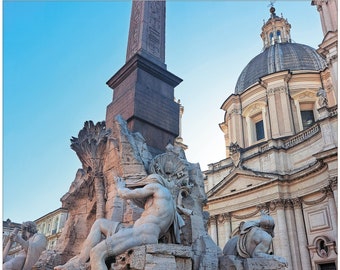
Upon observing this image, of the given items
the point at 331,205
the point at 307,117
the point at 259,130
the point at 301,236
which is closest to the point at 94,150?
the point at 331,205

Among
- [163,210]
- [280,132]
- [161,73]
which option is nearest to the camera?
[163,210]

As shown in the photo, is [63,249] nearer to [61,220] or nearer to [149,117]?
[149,117]

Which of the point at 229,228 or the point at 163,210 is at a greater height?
the point at 229,228

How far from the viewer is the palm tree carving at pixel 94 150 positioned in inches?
253

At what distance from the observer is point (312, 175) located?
22.0 metres

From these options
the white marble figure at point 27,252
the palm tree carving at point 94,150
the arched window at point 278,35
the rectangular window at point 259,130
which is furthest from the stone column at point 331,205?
the arched window at point 278,35

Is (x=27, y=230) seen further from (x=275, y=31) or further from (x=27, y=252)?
(x=275, y=31)

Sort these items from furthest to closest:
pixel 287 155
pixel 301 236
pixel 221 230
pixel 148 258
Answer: pixel 221 230, pixel 287 155, pixel 301 236, pixel 148 258

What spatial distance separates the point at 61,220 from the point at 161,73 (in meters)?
31.9

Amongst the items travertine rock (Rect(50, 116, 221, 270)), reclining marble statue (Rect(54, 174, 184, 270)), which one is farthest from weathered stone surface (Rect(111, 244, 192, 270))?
travertine rock (Rect(50, 116, 221, 270))

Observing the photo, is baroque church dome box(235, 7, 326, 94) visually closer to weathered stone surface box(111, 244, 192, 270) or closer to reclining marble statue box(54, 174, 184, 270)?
reclining marble statue box(54, 174, 184, 270)

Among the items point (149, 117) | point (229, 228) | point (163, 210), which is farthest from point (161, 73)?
point (229, 228)

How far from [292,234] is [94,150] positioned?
63.9 ft

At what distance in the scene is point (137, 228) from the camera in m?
4.43
